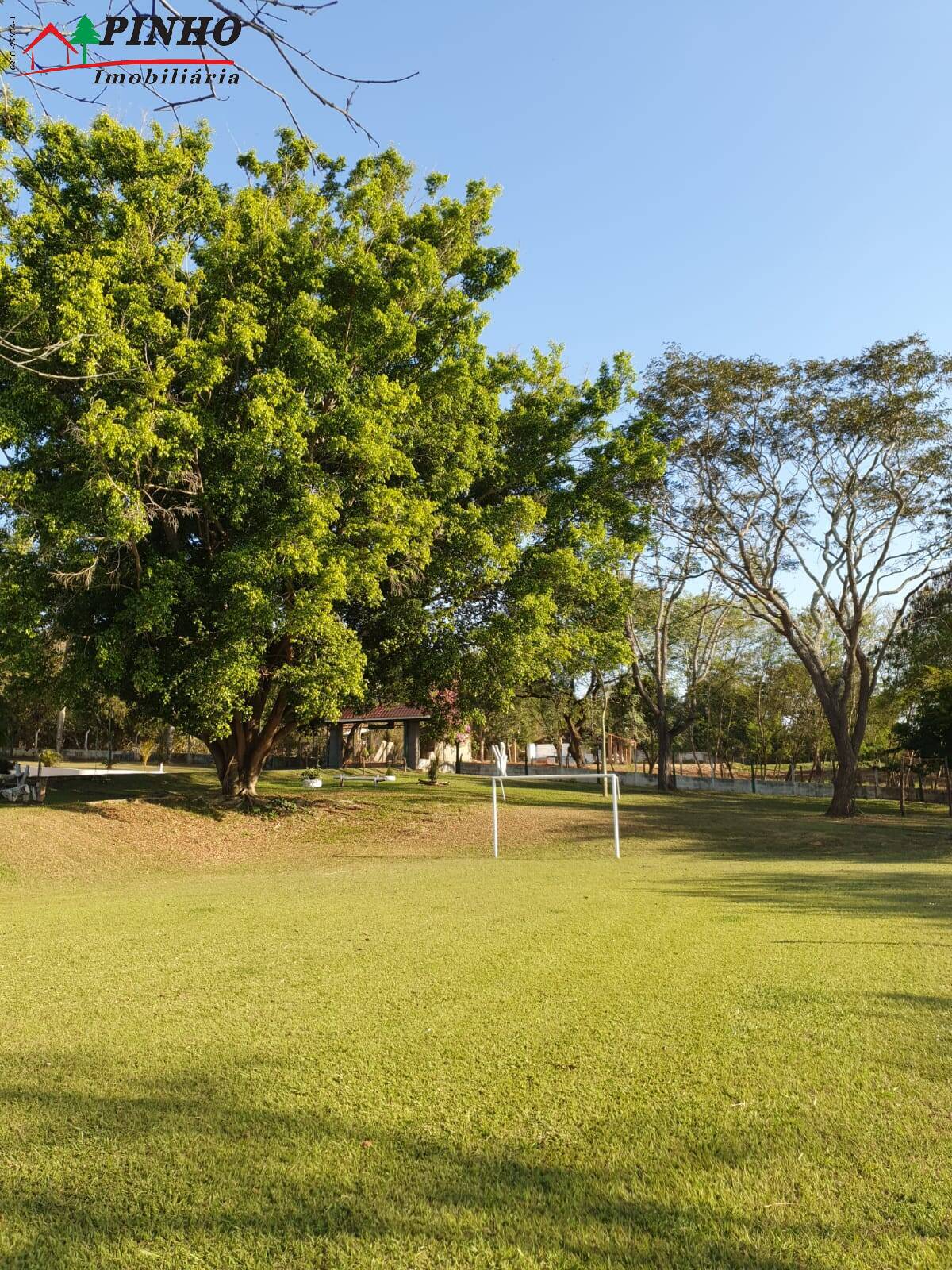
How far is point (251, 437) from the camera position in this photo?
1658 centimetres

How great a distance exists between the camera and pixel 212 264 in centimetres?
1800

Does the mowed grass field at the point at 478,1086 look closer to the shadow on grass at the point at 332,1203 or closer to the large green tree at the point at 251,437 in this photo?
the shadow on grass at the point at 332,1203

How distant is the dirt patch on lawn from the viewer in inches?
651

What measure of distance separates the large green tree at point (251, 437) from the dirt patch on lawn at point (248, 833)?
248 cm

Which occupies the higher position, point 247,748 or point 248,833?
point 247,748

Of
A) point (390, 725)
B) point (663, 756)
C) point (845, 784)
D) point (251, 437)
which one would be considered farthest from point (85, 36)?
point (390, 725)

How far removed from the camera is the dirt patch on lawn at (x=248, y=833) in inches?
651

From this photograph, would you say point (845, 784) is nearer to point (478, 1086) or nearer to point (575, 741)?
point (575, 741)

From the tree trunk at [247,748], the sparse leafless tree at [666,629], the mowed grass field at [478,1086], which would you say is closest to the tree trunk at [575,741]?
the sparse leafless tree at [666,629]

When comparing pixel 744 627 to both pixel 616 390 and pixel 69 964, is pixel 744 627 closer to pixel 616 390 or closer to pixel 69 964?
pixel 616 390

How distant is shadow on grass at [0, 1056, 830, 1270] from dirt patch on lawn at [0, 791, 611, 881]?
13.0 metres

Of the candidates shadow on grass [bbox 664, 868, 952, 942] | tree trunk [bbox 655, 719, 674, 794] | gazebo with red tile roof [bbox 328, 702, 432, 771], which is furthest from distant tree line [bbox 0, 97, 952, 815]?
gazebo with red tile roof [bbox 328, 702, 432, 771]

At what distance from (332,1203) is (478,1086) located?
1.18 metres

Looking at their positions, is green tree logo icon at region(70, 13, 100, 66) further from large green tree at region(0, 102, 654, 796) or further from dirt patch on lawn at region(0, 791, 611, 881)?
dirt patch on lawn at region(0, 791, 611, 881)
